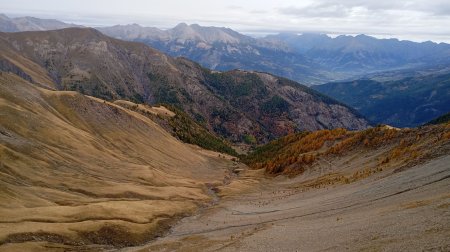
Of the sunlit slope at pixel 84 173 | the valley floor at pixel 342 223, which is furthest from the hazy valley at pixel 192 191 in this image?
the sunlit slope at pixel 84 173

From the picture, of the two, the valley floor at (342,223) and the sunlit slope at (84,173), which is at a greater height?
the valley floor at (342,223)

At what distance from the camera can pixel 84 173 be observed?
109000 mm

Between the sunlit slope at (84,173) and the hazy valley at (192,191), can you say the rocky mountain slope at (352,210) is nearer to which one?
the hazy valley at (192,191)

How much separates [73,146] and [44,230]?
222ft

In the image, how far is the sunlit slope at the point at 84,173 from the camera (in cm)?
6894

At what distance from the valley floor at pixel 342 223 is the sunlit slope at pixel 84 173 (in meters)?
9.77

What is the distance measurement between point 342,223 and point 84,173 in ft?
251

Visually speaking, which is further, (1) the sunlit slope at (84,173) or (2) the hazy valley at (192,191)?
(1) the sunlit slope at (84,173)

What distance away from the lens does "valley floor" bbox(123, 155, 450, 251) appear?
39.8 m

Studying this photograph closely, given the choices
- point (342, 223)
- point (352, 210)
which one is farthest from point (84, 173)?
point (342, 223)

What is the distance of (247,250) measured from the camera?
5191 centimetres

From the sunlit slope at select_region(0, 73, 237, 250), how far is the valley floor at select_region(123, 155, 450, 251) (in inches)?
384

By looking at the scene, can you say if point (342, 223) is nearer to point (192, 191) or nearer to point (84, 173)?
point (192, 191)

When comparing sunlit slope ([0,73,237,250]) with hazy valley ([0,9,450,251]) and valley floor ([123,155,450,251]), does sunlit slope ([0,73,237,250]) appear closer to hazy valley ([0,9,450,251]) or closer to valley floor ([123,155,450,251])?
hazy valley ([0,9,450,251])
